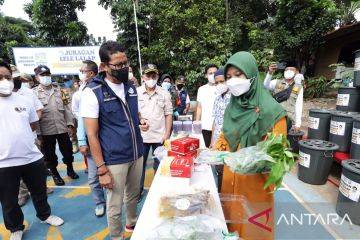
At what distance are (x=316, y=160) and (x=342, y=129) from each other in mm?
630

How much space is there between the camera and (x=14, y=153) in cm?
209

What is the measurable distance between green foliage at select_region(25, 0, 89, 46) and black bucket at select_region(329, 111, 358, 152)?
14157 mm

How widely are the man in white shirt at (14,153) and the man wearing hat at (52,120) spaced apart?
0.95m

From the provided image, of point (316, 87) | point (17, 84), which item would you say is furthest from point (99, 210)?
point (316, 87)

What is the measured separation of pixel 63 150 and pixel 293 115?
12.7ft

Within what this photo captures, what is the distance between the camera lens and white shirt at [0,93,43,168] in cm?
204

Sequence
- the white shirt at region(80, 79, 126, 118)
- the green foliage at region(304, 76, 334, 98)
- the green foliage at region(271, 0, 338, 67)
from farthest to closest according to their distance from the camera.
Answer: the green foliage at region(304, 76, 334, 98) < the green foliage at region(271, 0, 338, 67) < the white shirt at region(80, 79, 126, 118)

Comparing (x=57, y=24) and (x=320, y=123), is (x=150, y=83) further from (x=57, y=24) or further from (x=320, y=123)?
(x=57, y=24)

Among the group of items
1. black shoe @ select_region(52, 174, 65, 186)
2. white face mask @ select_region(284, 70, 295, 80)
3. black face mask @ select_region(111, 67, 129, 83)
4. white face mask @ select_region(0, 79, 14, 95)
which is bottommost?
black shoe @ select_region(52, 174, 65, 186)

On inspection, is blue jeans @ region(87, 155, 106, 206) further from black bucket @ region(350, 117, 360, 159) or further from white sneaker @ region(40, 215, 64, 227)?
black bucket @ region(350, 117, 360, 159)

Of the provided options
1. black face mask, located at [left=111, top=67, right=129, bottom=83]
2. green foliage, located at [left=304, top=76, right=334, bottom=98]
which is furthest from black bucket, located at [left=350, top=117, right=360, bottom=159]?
green foliage, located at [left=304, top=76, right=334, bottom=98]

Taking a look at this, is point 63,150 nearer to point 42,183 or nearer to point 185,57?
point 42,183

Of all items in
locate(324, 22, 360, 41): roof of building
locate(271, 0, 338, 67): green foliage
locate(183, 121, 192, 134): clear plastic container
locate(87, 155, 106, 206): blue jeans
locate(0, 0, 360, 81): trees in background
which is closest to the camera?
locate(87, 155, 106, 206): blue jeans

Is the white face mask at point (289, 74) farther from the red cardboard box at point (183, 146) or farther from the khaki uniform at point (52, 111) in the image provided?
the khaki uniform at point (52, 111)
